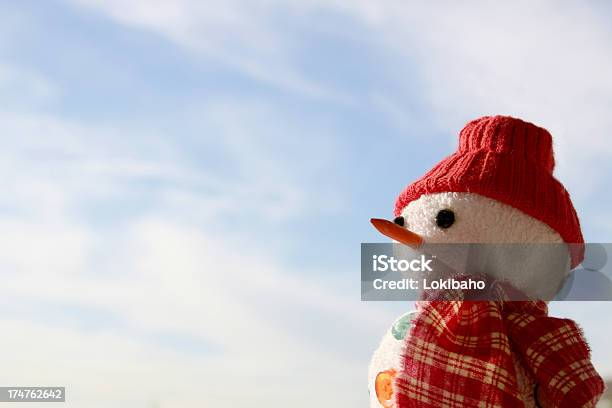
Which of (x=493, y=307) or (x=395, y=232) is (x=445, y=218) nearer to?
(x=395, y=232)

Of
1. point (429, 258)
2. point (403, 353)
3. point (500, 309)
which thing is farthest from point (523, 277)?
point (403, 353)

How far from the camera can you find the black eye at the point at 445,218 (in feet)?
6.07

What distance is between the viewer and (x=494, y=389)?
1.69 meters

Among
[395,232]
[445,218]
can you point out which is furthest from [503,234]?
[395,232]

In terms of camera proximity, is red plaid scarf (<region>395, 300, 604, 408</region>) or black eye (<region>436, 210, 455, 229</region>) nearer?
red plaid scarf (<region>395, 300, 604, 408</region>)

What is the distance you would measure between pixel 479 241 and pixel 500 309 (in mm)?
161

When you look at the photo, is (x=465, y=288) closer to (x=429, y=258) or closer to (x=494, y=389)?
(x=429, y=258)

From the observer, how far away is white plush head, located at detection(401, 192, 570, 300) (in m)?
1.84

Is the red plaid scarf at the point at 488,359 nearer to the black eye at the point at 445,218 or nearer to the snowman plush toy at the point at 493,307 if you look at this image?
the snowman plush toy at the point at 493,307

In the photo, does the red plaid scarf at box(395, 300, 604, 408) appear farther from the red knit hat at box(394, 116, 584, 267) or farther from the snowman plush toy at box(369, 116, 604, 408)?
the red knit hat at box(394, 116, 584, 267)

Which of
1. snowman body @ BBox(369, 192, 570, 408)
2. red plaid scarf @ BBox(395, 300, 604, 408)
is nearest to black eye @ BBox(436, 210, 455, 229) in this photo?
snowman body @ BBox(369, 192, 570, 408)

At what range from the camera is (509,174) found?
186 centimetres

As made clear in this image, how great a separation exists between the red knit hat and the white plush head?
21mm

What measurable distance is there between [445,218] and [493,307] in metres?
0.23
